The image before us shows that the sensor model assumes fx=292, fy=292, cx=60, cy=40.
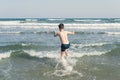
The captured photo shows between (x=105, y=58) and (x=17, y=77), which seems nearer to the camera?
(x=17, y=77)

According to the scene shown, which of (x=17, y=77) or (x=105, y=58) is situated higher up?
(x=17, y=77)

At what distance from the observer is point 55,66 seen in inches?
479

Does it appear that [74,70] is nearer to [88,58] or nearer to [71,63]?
[71,63]

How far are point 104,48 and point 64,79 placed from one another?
9.07 m

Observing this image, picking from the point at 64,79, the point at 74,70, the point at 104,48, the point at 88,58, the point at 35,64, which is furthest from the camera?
the point at 104,48

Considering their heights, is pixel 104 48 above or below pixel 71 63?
below

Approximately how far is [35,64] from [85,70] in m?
2.56

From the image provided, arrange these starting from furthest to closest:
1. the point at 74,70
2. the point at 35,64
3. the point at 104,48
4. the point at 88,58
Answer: the point at 104,48 → the point at 88,58 → the point at 35,64 → the point at 74,70

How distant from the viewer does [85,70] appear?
11430 millimetres

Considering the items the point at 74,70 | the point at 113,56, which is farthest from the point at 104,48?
the point at 74,70

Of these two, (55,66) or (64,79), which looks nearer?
(64,79)

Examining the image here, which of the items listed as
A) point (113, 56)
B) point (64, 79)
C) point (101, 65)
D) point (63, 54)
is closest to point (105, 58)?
point (113, 56)

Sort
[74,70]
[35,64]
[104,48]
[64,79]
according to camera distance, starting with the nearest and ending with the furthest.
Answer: [64,79]
[74,70]
[35,64]
[104,48]

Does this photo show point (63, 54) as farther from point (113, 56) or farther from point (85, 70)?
point (113, 56)
